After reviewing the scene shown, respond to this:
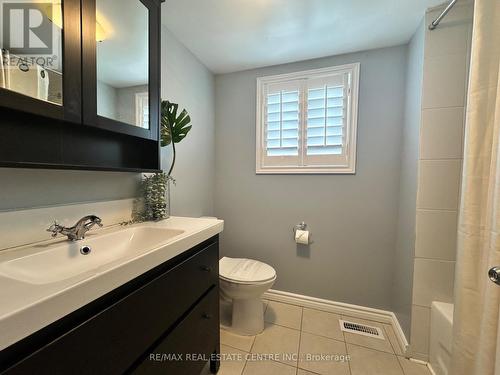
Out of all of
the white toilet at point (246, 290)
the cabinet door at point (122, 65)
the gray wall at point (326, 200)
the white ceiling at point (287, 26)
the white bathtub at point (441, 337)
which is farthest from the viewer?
the gray wall at point (326, 200)

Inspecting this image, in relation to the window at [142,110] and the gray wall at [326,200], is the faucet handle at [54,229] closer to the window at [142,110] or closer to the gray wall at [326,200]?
the window at [142,110]

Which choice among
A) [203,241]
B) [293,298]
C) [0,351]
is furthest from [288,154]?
[0,351]

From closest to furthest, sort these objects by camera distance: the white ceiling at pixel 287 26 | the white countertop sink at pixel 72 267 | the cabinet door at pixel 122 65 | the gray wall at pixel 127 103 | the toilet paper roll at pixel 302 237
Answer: the white countertop sink at pixel 72 267 < the cabinet door at pixel 122 65 < the gray wall at pixel 127 103 < the white ceiling at pixel 287 26 < the toilet paper roll at pixel 302 237

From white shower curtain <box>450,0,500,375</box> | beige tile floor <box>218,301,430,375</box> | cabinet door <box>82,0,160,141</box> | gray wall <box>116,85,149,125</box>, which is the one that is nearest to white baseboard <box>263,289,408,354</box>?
beige tile floor <box>218,301,430,375</box>

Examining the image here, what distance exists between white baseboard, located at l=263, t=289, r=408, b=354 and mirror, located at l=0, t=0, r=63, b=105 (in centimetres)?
206

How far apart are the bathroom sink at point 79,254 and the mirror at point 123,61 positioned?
1.79 feet

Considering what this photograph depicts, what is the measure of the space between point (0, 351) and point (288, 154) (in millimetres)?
1854

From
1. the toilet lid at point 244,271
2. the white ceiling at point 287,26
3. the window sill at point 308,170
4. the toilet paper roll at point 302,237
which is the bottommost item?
the toilet lid at point 244,271

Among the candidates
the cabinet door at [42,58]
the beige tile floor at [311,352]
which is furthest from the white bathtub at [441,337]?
the cabinet door at [42,58]

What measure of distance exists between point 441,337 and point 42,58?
2298 mm

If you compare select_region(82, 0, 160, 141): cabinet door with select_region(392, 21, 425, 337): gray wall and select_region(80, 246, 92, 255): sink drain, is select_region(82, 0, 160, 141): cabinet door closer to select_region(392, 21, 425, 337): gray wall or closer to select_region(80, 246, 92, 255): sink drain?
select_region(80, 246, 92, 255): sink drain

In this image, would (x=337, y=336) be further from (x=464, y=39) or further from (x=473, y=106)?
(x=464, y=39)

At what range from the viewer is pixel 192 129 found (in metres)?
1.83

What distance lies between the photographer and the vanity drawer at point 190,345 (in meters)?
0.79
